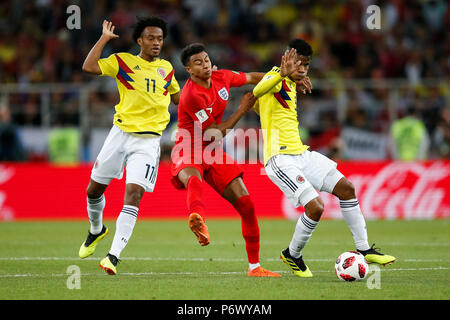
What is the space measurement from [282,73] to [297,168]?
1213mm

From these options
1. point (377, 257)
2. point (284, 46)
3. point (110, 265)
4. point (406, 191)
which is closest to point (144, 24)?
point (110, 265)

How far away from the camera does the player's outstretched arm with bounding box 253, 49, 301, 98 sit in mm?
8609

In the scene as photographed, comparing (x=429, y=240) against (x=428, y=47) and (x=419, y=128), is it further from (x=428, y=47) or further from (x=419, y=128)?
(x=428, y=47)

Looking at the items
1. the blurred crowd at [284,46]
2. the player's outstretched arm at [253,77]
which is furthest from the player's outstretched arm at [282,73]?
the blurred crowd at [284,46]

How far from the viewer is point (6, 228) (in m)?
16.1

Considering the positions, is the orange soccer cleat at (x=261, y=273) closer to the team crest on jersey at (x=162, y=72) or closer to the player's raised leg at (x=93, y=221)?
the player's raised leg at (x=93, y=221)

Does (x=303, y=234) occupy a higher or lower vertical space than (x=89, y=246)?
higher

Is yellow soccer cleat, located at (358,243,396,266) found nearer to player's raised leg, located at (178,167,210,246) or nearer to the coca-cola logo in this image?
player's raised leg, located at (178,167,210,246)

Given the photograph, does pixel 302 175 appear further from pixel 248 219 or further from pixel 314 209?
pixel 248 219

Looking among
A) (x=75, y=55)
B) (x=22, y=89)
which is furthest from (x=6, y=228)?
(x=75, y=55)

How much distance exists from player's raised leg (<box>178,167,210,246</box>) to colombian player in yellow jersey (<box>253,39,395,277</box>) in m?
0.98

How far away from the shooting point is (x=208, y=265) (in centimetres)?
1002

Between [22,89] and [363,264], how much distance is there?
13.9 m

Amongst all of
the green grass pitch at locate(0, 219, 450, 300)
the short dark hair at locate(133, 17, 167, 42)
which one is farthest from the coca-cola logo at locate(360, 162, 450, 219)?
the short dark hair at locate(133, 17, 167, 42)
